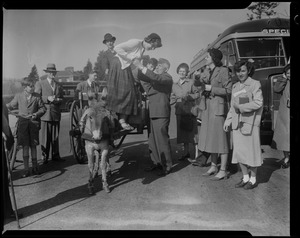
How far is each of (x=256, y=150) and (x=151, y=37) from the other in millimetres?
1733

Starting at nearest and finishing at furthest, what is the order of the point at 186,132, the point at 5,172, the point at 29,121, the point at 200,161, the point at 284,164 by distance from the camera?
the point at 5,172
the point at 284,164
the point at 29,121
the point at 200,161
the point at 186,132

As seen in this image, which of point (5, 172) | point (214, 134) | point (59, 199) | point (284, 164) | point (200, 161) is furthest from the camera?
point (200, 161)

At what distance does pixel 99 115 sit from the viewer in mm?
3629

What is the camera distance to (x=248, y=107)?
352 cm

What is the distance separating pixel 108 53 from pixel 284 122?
206 cm

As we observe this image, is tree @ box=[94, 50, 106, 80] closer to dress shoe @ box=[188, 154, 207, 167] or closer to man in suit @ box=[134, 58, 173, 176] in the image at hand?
man in suit @ box=[134, 58, 173, 176]

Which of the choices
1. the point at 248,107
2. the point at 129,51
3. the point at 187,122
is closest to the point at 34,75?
the point at 129,51

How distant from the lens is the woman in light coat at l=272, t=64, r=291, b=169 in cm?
351

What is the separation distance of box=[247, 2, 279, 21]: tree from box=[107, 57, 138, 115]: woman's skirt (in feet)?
4.73

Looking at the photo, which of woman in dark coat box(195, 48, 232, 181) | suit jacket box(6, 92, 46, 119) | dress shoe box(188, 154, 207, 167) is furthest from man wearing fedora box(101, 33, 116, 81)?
dress shoe box(188, 154, 207, 167)

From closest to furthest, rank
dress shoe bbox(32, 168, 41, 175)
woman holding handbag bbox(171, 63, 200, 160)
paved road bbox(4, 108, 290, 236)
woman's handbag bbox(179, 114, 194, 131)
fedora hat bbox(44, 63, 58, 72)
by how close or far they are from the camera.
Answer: paved road bbox(4, 108, 290, 236)
fedora hat bbox(44, 63, 58, 72)
dress shoe bbox(32, 168, 41, 175)
woman holding handbag bbox(171, 63, 200, 160)
woman's handbag bbox(179, 114, 194, 131)

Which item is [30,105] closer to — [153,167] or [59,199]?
[59,199]
